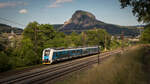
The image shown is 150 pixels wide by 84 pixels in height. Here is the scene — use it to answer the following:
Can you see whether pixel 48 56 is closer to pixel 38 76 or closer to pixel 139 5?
pixel 38 76

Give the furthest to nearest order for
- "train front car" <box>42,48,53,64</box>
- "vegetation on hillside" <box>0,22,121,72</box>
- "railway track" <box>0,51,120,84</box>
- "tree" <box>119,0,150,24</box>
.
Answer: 1. "train front car" <box>42,48,53,64</box>
2. "vegetation on hillside" <box>0,22,121,72</box>
3. "railway track" <box>0,51,120,84</box>
4. "tree" <box>119,0,150,24</box>

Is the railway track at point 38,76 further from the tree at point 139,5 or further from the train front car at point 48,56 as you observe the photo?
the tree at point 139,5

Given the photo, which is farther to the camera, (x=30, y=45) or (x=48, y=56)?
(x=30, y=45)

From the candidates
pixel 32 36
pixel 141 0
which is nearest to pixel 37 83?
pixel 141 0

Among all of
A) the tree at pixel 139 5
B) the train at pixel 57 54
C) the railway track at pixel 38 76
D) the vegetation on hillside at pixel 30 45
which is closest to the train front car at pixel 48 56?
the train at pixel 57 54

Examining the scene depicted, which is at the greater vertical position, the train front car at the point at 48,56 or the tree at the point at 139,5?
the tree at the point at 139,5

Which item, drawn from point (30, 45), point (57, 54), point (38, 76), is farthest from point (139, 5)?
point (30, 45)

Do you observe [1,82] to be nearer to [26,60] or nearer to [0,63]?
[0,63]

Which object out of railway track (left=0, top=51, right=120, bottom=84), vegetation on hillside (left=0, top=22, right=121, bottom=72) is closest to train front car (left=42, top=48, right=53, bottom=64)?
vegetation on hillside (left=0, top=22, right=121, bottom=72)

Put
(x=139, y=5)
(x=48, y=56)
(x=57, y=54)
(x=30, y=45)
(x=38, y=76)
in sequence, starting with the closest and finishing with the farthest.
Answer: (x=139, y=5) → (x=38, y=76) → (x=48, y=56) → (x=57, y=54) → (x=30, y=45)

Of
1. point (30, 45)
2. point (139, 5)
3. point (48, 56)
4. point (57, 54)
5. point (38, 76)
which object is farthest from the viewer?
point (30, 45)

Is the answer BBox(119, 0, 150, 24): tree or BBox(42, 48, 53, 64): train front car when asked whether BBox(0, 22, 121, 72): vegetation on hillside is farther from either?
BBox(119, 0, 150, 24): tree

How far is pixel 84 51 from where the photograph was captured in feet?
137

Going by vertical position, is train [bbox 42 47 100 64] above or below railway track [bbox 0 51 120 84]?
above
